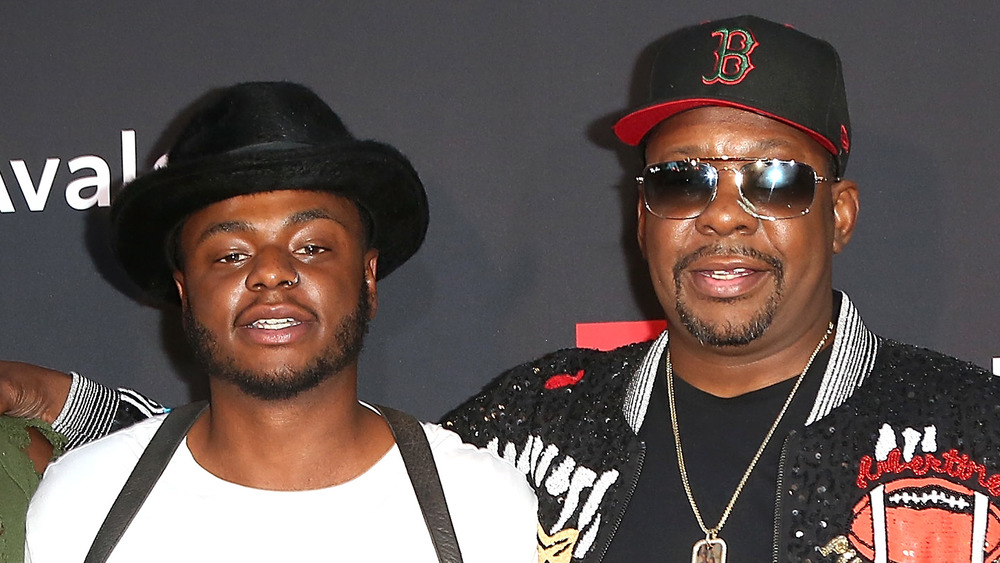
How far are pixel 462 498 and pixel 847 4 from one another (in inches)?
52.9

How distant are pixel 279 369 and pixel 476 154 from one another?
0.87 m

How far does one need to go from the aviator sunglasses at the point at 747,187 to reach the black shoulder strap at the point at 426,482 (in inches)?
22.9

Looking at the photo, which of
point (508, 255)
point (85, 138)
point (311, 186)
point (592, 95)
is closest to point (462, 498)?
point (311, 186)

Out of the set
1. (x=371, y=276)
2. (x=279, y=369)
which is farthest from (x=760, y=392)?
(x=279, y=369)

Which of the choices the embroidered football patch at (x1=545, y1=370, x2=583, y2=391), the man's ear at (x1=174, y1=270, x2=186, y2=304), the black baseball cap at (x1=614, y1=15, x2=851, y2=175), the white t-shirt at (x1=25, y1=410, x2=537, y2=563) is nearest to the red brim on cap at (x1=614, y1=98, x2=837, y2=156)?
the black baseball cap at (x1=614, y1=15, x2=851, y2=175)

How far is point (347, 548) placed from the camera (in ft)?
6.58

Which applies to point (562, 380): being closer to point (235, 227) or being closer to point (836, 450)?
point (836, 450)

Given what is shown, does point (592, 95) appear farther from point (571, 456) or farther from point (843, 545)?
point (843, 545)

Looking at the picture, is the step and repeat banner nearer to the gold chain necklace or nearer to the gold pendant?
the gold chain necklace

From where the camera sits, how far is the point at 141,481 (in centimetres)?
204

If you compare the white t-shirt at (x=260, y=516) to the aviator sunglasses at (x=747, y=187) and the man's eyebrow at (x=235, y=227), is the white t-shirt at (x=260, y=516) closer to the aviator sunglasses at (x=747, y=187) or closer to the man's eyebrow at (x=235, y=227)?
the man's eyebrow at (x=235, y=227)

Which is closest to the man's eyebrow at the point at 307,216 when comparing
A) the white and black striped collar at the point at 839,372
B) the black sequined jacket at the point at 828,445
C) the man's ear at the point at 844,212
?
the black sequined jacket at the point at 828,445

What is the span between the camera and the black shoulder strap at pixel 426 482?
201cm

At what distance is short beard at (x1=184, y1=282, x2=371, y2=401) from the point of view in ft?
6.75
